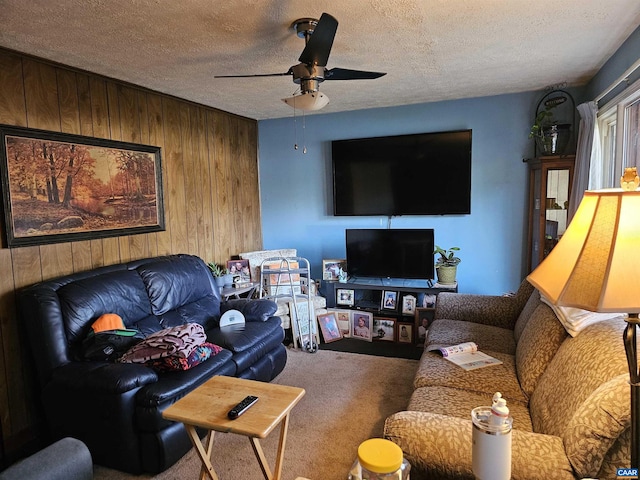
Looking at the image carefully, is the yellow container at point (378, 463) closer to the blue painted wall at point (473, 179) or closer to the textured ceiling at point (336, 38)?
the textured ceiling at point (336, 38)

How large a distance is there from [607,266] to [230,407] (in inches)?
60.9

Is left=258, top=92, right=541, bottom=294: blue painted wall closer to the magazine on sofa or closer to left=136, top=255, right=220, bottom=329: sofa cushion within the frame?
left=136, top=255, right=220, bottom=329: sofa cushion

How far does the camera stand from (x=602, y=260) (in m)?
1.06

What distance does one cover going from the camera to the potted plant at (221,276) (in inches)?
159

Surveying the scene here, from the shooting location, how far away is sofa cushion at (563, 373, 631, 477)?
1260 millimetres

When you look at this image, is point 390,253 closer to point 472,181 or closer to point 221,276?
point 472,181

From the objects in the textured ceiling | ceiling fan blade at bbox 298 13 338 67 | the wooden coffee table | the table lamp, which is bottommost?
the wooden coffee table

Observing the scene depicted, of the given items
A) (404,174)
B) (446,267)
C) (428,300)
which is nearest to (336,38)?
(404,174)

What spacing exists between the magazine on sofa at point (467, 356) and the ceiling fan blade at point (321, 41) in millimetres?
1938

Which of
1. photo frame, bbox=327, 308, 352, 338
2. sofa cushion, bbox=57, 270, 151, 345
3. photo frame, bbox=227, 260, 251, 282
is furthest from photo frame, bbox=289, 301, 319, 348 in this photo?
sofa cushion, bbox=57, 270, 151, 345

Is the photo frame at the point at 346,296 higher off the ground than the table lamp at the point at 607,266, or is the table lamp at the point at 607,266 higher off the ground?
the table lamp at the point at 607,266

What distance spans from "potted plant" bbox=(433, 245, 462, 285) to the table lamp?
116 inches

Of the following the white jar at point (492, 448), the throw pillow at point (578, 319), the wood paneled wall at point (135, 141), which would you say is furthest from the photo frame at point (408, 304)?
the white jar at point (492, 448)

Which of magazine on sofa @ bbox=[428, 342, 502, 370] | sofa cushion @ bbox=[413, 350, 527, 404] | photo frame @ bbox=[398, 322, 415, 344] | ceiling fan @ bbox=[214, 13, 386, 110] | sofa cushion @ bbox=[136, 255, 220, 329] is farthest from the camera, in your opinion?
photo frame @ bbox=[398, 322, 415, 344]
